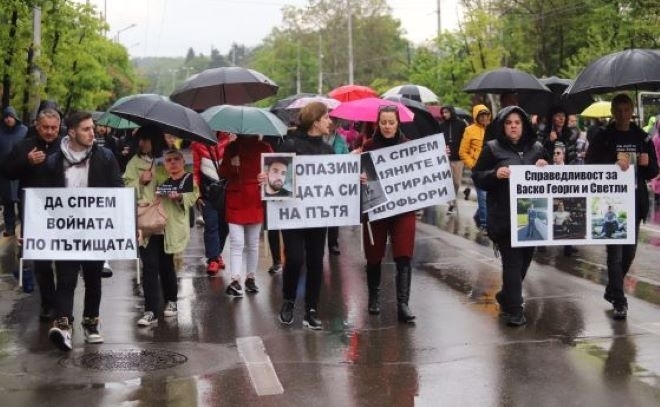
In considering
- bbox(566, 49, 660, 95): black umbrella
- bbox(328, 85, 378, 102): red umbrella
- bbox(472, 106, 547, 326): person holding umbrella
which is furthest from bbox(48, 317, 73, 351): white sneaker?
bbox(328, 85, 378, 102): red umbrella

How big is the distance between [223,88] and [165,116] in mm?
4526

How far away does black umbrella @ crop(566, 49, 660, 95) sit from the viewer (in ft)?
28.6

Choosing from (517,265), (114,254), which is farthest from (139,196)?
(517,265)

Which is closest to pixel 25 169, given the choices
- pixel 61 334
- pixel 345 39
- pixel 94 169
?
pixel 94 169

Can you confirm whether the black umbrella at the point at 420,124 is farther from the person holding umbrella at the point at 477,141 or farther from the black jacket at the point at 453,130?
the black jacket at the point at 453,130

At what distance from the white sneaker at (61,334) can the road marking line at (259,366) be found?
4.11 feet

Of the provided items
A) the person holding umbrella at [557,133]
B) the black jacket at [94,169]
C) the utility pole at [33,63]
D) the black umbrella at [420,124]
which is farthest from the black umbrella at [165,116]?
the utility pole at [33,63]

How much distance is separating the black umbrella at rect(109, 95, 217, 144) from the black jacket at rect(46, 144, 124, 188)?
55 cm

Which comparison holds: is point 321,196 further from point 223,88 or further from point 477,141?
point 477,141

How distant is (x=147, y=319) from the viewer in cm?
Answer: 866

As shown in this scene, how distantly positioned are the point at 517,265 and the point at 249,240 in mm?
2830

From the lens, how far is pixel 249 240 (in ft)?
33.2

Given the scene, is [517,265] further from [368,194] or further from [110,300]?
[110,300]

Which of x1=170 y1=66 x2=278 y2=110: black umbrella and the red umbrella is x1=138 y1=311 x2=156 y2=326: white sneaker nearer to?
x1=170 y1=66 x2=278 y2=110: black umbrella
